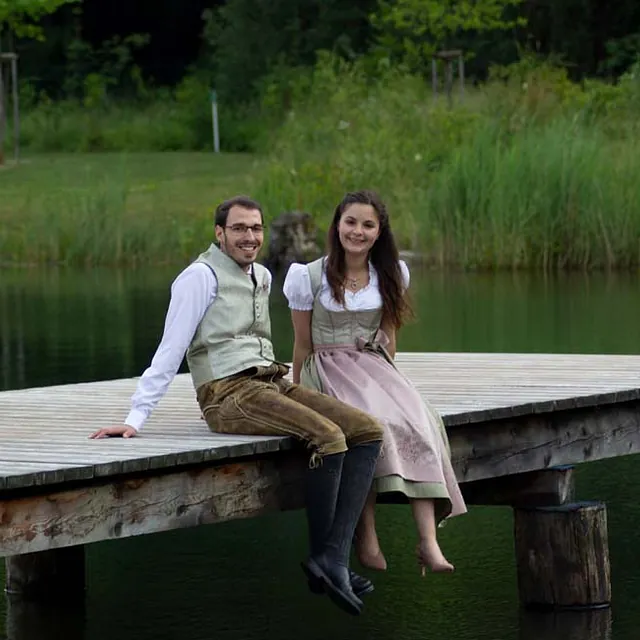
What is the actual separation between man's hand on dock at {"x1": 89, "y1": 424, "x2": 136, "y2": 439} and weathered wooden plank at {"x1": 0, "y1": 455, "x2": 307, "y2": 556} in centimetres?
35

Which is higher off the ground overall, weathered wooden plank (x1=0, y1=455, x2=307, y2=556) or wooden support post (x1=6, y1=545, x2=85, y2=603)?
weathered wooden plank (x1=0, y1=455, x2=307, y2=556)

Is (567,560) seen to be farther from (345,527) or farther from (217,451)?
(217,451)

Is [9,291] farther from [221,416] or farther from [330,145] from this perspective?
[221,416]

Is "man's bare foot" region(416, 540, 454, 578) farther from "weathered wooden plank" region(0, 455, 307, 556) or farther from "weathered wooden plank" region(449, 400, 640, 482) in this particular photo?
"weathered wooden plank" region(449, 400, 640, 482)

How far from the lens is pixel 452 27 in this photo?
34250 mm

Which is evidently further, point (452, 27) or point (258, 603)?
point (452, 27)

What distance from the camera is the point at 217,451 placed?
246 inches

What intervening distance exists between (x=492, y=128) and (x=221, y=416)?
682 inches

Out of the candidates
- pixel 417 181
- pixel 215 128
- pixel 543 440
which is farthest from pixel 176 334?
pixel 215 128

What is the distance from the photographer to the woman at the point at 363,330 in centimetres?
666

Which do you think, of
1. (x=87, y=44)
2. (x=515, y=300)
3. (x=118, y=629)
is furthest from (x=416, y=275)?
(x=87, y=44)

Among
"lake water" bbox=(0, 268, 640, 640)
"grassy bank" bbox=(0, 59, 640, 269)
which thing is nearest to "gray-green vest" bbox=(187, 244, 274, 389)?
"lake water" bbox=(0, 268, 640, 640)

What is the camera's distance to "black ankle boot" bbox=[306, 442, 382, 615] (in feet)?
20.9

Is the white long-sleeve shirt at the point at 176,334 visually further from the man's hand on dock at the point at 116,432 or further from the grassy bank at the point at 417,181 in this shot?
the grassy bank at the point at 417,181
